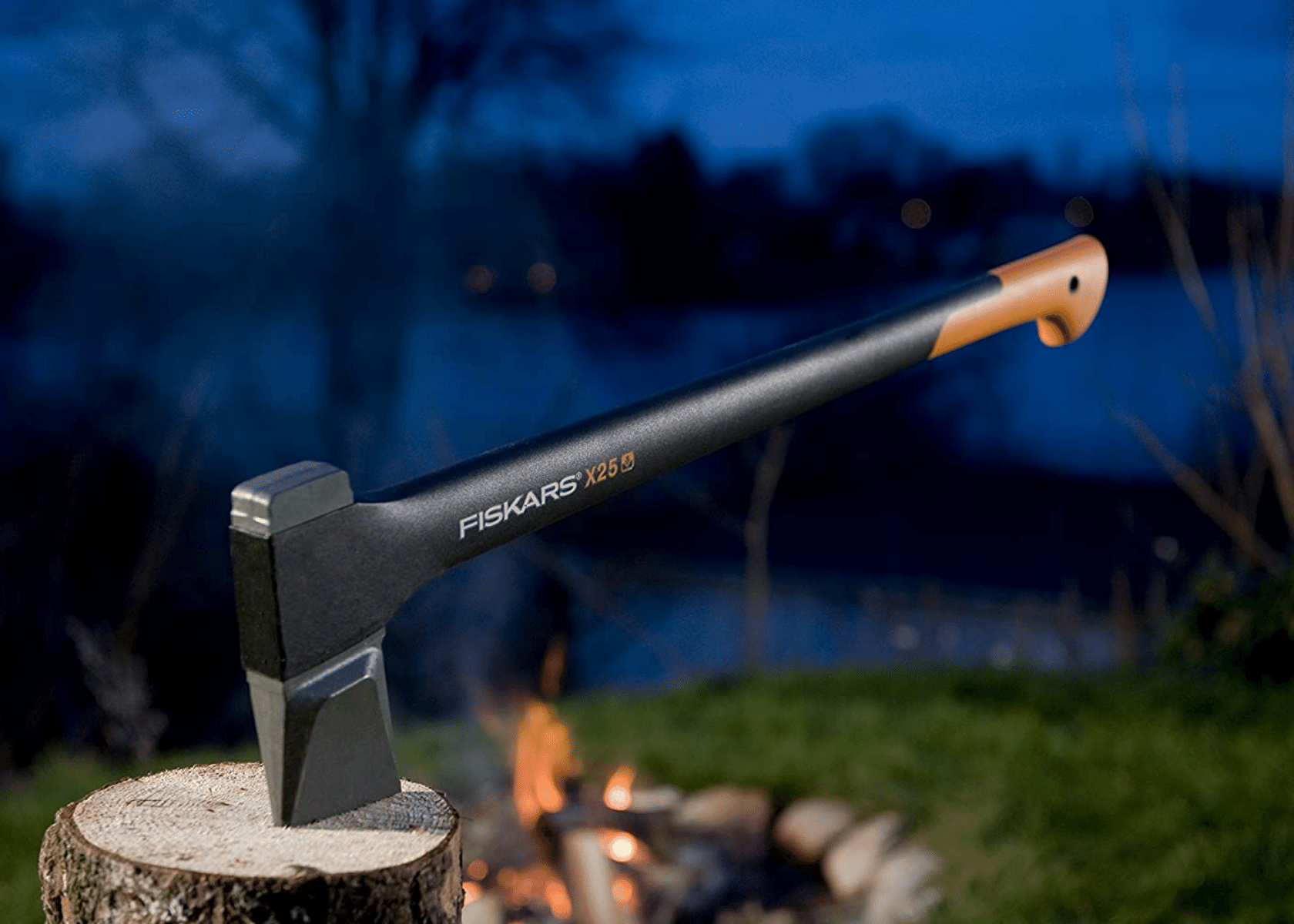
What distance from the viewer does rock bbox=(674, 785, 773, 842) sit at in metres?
3.86

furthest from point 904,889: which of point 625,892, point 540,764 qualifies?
point 540,764

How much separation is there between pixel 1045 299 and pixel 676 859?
7.32 feet

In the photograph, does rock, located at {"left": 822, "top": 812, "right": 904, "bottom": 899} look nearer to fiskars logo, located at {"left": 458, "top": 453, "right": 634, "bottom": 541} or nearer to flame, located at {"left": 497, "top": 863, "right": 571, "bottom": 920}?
flame, located at {"left": 497, "top": 863, "right": 571, "bottom": 920}

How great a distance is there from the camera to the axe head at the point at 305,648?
1.27m

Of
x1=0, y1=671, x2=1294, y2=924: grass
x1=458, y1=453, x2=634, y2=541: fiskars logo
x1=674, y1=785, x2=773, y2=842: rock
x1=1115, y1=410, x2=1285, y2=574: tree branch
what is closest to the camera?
x1=458, y1=453, x2=634, y2=541: fiskars logo

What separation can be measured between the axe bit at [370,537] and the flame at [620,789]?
8.23 ft

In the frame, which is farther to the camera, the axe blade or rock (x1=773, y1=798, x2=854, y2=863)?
rock (x1=773, y1=798, x2=854, y2=863)

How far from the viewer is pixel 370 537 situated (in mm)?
1349

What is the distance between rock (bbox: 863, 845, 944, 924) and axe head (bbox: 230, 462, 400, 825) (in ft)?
7.35

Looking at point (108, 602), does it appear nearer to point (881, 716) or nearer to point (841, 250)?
point (881, 716)

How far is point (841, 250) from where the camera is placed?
24.1ft

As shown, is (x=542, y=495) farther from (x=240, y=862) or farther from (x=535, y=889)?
(x=535, y=889)

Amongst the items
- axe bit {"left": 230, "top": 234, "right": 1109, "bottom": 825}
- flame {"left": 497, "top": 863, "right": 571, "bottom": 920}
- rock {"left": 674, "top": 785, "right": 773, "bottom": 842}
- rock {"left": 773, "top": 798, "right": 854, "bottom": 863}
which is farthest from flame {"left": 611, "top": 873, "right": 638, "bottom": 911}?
axe bit {"left": 230, "top": 234, "right": 1109, "bottom": 825}

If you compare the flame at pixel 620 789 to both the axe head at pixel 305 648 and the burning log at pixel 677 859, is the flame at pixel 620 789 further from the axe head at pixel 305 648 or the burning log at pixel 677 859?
the axe head at pixel 305 648
